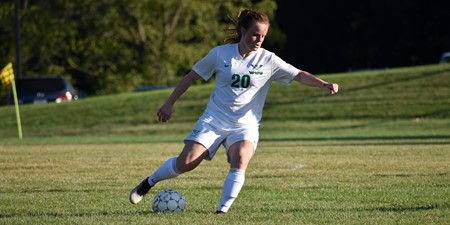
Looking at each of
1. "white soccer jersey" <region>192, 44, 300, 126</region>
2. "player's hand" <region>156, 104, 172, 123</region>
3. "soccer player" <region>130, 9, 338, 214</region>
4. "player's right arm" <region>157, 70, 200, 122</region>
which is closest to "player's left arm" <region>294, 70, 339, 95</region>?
"soccer player" <region>130, 9, 338, 214</region>

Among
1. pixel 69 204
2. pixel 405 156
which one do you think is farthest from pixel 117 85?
pixel 69 204

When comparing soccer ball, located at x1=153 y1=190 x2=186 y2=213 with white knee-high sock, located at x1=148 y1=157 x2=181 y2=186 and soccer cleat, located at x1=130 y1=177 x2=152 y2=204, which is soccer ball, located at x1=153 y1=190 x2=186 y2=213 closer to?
white knee-high sock, located at x1=148 y1=157 x2=181 y2=186

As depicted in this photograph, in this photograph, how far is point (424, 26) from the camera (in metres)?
62.4

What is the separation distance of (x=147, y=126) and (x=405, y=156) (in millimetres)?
17395

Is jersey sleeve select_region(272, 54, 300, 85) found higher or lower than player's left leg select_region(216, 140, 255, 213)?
higher

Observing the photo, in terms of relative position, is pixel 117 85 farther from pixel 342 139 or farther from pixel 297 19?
pixel 342 139

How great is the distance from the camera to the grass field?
31.6ft

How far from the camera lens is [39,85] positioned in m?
39.3

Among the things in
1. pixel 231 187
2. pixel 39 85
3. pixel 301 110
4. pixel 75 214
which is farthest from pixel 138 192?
pixel 39 85

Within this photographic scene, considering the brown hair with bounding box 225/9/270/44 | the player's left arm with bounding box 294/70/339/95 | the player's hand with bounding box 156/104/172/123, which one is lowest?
the player's hand with bounding box 156/104/172/123

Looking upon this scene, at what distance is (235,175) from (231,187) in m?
0.12

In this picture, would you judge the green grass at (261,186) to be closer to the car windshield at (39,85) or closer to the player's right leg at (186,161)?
the player's right leg at (186,161)

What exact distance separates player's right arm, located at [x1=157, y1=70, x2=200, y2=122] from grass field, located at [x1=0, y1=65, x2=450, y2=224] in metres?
0.94

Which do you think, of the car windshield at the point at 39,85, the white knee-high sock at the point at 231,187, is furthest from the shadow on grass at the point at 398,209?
the car windshield at the point at 39,85
